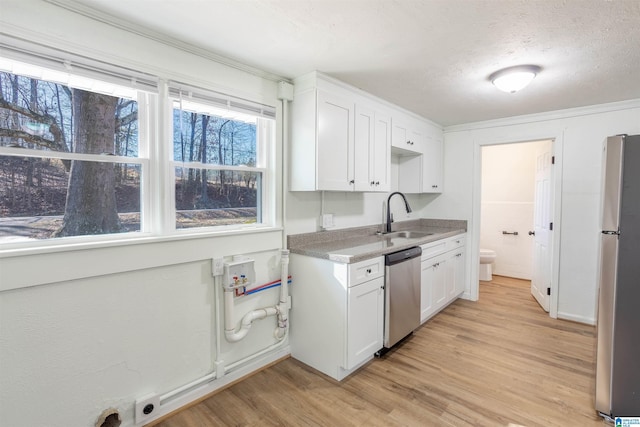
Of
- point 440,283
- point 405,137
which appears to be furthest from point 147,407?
point 405,137

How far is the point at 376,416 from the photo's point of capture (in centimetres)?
185

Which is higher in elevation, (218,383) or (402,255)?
(402,255)

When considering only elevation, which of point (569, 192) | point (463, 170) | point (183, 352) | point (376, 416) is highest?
point (463, 170)

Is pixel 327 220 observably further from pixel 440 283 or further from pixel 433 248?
pixel 440 283

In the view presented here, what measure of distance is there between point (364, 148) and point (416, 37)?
107 cm

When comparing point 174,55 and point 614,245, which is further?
point 174,55

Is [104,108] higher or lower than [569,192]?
higher

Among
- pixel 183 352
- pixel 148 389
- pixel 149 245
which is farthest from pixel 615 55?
pixel 148 389

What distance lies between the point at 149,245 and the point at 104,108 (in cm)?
80

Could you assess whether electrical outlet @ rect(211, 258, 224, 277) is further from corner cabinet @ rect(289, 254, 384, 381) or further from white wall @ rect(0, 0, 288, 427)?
corner cabinet @ rect(289, 254, 384, 381)

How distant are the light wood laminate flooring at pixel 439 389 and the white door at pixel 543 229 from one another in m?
0.71

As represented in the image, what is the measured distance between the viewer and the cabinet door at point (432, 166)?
12.4ft

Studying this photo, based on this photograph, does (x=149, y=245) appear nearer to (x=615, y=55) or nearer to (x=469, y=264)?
(x=615, y=55)

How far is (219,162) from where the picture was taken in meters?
2.20
